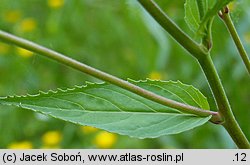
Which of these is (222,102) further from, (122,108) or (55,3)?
(55,3)

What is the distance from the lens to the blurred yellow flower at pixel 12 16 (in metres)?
1.39

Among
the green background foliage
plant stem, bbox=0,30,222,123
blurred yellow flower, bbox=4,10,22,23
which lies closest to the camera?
plant stem, bbox=0,30,222,123

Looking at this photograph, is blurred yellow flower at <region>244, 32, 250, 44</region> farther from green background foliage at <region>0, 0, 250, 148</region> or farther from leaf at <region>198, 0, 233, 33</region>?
leaf at <region>198, 0, 233, 33</region>

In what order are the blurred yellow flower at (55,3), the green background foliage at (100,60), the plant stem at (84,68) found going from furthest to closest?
the blurred yellow flower at (55,3), the green background foliage at (100,60), the plant stem at (84,68)

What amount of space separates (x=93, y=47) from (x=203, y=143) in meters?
0.42

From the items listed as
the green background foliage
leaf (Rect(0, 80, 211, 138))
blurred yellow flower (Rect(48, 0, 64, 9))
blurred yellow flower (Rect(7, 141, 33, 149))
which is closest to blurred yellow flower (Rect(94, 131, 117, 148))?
the green background foliage

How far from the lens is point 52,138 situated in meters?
1.16

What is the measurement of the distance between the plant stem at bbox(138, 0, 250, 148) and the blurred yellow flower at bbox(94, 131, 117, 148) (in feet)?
2.53

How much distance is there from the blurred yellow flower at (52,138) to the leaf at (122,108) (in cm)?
77

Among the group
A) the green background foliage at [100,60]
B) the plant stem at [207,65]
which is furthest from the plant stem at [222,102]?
the green background foliage at [100,60]

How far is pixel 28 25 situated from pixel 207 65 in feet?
3.46

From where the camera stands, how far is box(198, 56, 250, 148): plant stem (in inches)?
13.4

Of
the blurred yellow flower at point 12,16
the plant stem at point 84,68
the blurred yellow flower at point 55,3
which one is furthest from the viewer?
the blurred yellow flower at point 12,16

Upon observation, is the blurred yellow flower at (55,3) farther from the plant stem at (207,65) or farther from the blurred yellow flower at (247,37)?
the plant stem at (207,65)
